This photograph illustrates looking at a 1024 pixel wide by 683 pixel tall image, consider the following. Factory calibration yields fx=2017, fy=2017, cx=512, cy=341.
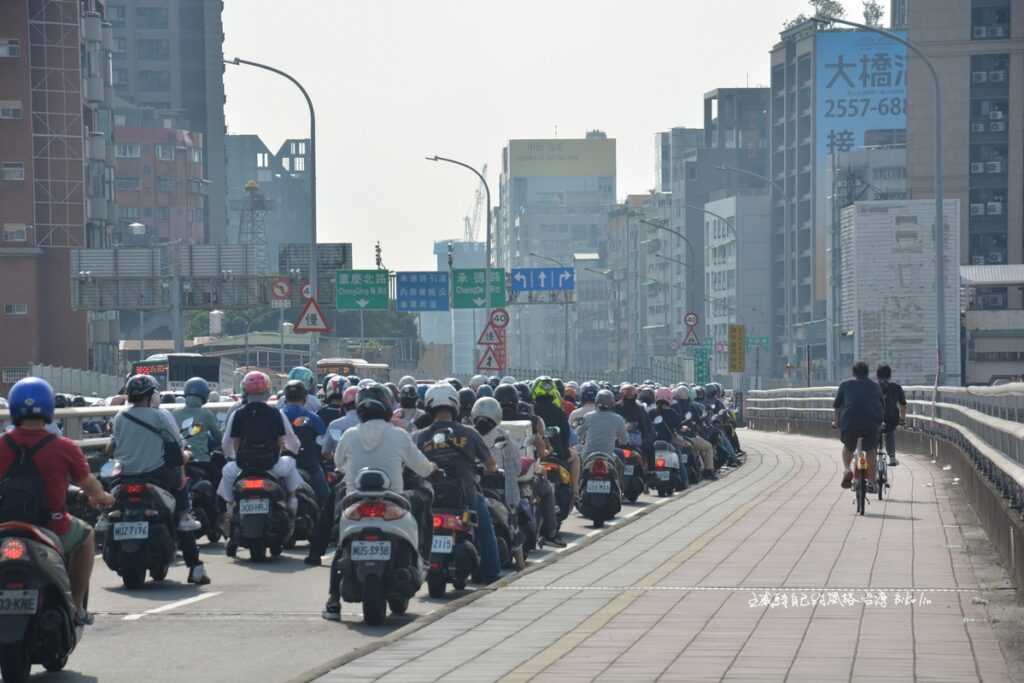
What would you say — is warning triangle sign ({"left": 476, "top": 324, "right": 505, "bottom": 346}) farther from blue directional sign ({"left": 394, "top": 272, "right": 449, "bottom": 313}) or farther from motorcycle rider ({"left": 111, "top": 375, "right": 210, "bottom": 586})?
motorcycle rider ({"left": 111, "top": 375, "right": 210, "bottom": 586})

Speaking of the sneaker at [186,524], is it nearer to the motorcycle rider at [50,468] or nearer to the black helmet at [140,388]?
the black helmet at [140,388]

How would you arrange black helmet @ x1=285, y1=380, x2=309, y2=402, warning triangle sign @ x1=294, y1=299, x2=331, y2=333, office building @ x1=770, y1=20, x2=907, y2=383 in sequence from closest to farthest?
black helmet @ x1=285, y1=380, x2=309, y2=402
warning triangle sign @ x1=294, y1=299, x2=331, y2=333
office building @ x1=770, y1=20, x2=907, y2=383

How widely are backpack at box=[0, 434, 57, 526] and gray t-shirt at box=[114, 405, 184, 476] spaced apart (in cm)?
451

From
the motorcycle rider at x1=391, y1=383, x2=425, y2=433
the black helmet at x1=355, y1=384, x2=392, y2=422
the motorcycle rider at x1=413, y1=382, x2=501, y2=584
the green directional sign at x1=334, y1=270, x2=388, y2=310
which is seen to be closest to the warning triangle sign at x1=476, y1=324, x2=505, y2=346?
the motorcycle rider at x1=391, y1=383, x2=425, y2=433

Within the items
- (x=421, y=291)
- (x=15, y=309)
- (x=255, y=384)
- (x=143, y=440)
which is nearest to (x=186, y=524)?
(x=143, y=440)

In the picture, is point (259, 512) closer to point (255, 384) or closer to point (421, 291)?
point (255, 384)

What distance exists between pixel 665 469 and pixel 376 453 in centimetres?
1540

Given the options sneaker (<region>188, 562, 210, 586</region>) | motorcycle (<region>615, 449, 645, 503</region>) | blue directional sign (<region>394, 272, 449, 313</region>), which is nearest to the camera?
sneaker (<region>188, 562, 210, 586</region>)

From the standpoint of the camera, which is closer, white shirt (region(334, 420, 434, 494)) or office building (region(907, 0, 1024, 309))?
white shirt (region(334, 420, 434, 494))

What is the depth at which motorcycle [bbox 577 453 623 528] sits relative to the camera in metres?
22.1

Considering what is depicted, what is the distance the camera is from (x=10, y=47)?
3644 inches

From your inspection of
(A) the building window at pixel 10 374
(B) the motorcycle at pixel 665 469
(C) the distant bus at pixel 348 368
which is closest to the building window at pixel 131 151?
(A) the building window at pixel 10 374

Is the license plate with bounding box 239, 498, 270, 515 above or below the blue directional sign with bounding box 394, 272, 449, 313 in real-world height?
below

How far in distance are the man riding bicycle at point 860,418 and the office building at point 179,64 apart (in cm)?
16105
